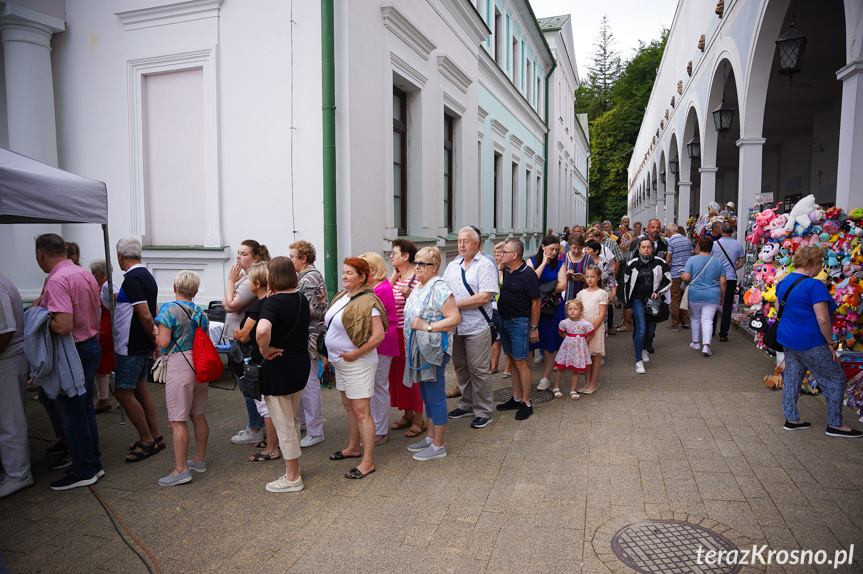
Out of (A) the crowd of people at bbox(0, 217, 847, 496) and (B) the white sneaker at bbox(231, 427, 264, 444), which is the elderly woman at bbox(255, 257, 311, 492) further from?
(B) the white sneaker at bbox(231, 427, 264, 444)

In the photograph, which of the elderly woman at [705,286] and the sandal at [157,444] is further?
the elderly woman at [705,286]

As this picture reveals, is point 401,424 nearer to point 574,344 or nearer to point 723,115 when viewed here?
point 574,344

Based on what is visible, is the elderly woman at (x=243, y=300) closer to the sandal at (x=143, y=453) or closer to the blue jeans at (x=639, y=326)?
the sandal at (x=143, y=453)

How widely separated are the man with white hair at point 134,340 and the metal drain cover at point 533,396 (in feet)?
11.5

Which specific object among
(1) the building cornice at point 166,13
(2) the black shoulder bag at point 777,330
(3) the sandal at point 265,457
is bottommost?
(3) the sandal at point 265,457

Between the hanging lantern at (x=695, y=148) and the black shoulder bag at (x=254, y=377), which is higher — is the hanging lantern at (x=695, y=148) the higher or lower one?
the higher one

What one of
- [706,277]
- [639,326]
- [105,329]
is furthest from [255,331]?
[706,277]

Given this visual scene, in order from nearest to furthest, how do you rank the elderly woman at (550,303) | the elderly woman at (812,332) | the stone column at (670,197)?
the elderly woman at (812,332) < the elderly woman at (550,303) < the stone column at (670,197)

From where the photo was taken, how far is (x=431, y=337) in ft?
15.0

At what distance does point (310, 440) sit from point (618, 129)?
5176cm

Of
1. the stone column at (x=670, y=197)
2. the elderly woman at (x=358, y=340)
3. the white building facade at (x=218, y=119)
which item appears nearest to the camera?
the elderly woman at (x=358, y=340)

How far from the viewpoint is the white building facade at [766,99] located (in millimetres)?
6336

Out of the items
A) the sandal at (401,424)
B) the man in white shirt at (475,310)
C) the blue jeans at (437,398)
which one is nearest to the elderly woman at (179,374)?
the blue jeans at (437,398)

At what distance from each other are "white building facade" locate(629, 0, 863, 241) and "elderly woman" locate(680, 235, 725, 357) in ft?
5.01
